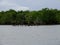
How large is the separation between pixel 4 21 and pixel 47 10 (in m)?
15.7

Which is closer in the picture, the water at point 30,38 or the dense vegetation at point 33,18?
the water at point 30,38

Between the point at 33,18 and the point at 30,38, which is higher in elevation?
the point at 33,18

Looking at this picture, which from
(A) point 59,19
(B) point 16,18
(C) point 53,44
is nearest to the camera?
(C) point 53,44

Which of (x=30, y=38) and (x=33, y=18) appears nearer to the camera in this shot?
(x=30, y=38)

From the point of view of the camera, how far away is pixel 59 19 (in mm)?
88688

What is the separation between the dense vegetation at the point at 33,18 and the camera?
8890cm

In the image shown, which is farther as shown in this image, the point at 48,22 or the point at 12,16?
the point at 12,16

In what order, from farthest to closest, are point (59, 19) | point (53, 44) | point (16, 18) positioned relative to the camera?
point (16, 18) < point (59, 19) < point (53, 44)

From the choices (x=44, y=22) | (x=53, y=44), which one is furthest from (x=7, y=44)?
(x=44, y=22)

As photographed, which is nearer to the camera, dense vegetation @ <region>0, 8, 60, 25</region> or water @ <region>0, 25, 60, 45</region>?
water @ <region>0, 25, 60, 45</region>

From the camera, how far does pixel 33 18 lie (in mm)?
92375

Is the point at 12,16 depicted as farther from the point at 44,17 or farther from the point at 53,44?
the point at 53,44

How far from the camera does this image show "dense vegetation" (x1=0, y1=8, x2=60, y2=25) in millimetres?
88900

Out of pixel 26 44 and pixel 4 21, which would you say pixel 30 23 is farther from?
pixel 26 44
